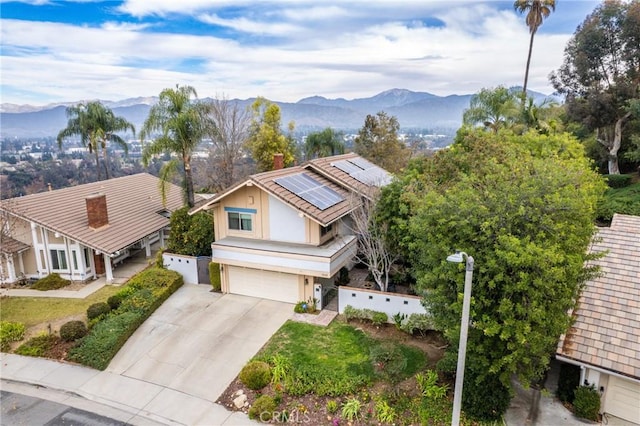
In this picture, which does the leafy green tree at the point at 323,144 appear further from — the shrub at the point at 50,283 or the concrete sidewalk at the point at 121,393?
the concrete sidewalk at the point at 121,393

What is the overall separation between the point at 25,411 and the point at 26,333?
580cm

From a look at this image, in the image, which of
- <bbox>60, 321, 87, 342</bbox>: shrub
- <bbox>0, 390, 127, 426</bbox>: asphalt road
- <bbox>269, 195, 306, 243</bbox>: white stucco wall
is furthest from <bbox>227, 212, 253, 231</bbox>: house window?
<bbox>0, 390, 127, 426</bbox>: asphalt road

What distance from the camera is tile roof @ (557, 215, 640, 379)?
12.1 meters

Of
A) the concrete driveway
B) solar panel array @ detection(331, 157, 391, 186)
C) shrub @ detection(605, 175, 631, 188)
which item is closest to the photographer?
the concrete driveway

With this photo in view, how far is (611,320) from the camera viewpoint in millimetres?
13086

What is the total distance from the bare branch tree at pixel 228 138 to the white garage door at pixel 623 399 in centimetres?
3181

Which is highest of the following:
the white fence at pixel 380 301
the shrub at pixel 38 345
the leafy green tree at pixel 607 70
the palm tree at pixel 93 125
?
the leafy green tree at pixel 607 70

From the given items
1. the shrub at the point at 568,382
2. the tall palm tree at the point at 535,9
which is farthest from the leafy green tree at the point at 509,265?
the tall palm tree at the point at 535,9

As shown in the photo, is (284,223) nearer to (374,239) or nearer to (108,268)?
(374,239)

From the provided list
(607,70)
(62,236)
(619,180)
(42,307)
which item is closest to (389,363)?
(42,307)

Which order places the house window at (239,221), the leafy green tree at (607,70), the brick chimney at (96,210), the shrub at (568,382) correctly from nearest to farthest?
the shrub at (568,382)
the house window at (239,221)
the brick chimney at (96,210)
the leafy green tree at (607,70)

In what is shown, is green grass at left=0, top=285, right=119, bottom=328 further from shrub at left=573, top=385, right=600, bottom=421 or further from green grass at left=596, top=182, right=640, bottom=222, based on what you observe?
green grass at left=596, top=182, right=640, bottom=222

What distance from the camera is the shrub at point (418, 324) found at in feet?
55.3

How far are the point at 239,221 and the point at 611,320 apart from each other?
16889 mm
